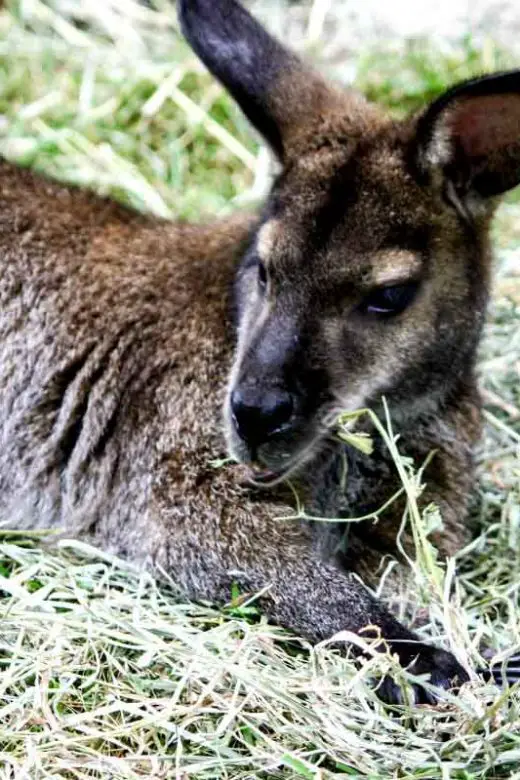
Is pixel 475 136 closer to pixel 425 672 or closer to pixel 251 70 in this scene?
pixel 251 70

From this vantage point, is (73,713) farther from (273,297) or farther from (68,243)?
(68,243)

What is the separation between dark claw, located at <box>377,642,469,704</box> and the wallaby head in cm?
70

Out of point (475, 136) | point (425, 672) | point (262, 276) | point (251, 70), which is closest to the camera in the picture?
point (425, 672)

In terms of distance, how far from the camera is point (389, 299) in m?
4.84

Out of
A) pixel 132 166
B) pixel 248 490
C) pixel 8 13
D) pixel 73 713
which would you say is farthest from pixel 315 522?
pixel 8 13

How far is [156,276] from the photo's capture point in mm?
5527

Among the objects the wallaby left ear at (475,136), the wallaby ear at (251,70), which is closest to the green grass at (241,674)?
the wallaby left ear at (475,136)

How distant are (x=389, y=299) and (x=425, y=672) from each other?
1.16 metres

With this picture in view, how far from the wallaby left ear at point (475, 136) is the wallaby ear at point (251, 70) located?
1.64ft

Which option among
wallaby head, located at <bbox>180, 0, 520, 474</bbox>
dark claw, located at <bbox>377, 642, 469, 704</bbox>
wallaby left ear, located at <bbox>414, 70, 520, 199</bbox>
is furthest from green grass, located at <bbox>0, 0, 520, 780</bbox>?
wallaby left ear, located at <bbox>414, 70, 520, 199</bbox>

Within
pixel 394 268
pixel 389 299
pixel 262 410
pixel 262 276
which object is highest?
pixel 394 268

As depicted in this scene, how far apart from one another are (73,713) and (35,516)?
1190 millimetres

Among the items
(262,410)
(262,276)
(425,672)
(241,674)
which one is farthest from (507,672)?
(262,276)

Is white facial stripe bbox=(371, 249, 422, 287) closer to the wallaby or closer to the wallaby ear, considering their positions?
the wallaby
